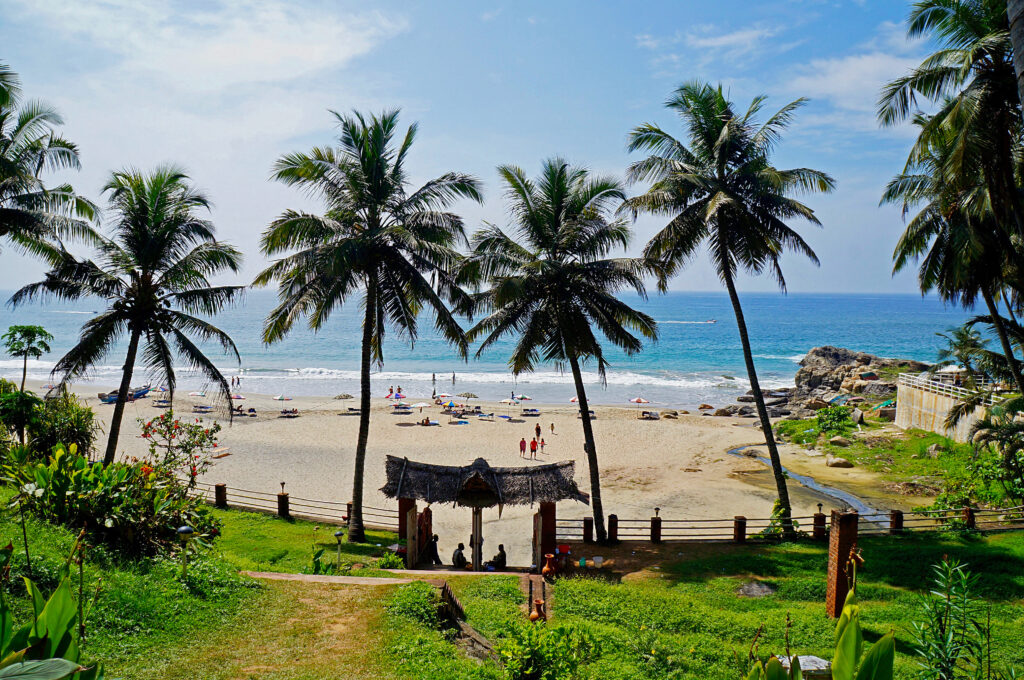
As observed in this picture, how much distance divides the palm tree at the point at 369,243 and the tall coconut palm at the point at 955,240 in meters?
11.5

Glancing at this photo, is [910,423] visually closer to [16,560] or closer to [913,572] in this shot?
[913,572]

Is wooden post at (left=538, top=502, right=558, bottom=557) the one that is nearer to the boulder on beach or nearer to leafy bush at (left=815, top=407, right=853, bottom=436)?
the boulder on beach

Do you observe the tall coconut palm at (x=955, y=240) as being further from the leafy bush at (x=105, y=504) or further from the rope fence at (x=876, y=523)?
the leafy bush at (x=105, y=504)

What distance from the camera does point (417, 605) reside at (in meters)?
8.99

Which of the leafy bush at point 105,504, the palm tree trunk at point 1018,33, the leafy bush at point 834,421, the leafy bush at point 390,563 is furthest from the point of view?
the leafy bush at point 834,421

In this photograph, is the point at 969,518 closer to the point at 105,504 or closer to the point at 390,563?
the point at 390,563

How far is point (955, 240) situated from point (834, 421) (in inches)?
824

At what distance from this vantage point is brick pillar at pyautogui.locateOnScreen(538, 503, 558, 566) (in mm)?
14305

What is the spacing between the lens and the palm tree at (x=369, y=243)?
16.0 metres

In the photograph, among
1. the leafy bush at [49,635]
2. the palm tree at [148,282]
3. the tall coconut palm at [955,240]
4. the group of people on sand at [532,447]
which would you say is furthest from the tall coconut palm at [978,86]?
the group of people on sand at [532,447]

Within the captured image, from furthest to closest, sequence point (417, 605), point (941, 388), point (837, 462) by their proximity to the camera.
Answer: point (941, 388)
point (837, 462)
point (417, 605)

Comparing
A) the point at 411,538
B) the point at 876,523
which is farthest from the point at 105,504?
the point at 876,523

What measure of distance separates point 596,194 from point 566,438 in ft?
73.1

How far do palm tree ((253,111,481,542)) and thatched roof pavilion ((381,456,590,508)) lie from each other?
2.64 m
